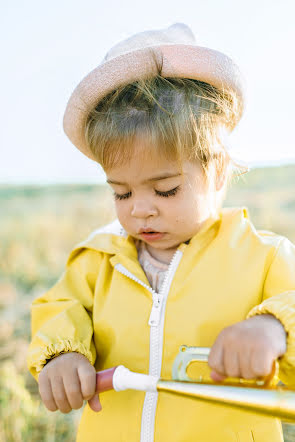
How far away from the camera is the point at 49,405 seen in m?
1.25

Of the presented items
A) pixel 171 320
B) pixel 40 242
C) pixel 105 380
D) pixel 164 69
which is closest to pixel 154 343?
pixel 171 320

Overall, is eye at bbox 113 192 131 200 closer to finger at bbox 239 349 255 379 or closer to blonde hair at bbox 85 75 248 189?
blonde hair at bbox 85 75 248 189

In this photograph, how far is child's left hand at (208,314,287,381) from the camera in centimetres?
99

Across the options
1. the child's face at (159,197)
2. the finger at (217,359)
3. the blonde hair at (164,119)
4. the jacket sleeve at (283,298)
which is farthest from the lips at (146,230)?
the finger at (217,359)

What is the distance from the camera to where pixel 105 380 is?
1160 mm

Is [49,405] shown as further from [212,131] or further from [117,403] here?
[212,131]

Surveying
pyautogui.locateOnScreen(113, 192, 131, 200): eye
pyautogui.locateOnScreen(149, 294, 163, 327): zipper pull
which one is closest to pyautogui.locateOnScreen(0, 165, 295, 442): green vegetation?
pyautogui.locateOnScreen(113, 192, 131, 200): eye

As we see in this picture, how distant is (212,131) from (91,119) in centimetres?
39

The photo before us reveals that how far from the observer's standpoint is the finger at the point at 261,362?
3.22 ft

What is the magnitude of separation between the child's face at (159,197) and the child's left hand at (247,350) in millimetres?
443

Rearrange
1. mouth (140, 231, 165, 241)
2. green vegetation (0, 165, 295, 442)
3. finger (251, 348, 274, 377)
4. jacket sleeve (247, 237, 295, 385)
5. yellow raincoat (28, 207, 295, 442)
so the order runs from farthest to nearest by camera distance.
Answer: green vegetation (0, 165, 295, 442), mouth (140, 231, 165, 241), yellow raincoat (28, 207, 295, 442), jacket sleeve (247, 237, 295, 385), finger (251, 348, 274, 377)

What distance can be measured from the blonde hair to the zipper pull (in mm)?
416

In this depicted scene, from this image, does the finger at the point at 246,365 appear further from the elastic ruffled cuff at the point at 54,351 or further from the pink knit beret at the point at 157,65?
the pink knit beret at the point at 157,65

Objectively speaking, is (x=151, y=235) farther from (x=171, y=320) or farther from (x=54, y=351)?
(x=54, y=351)
